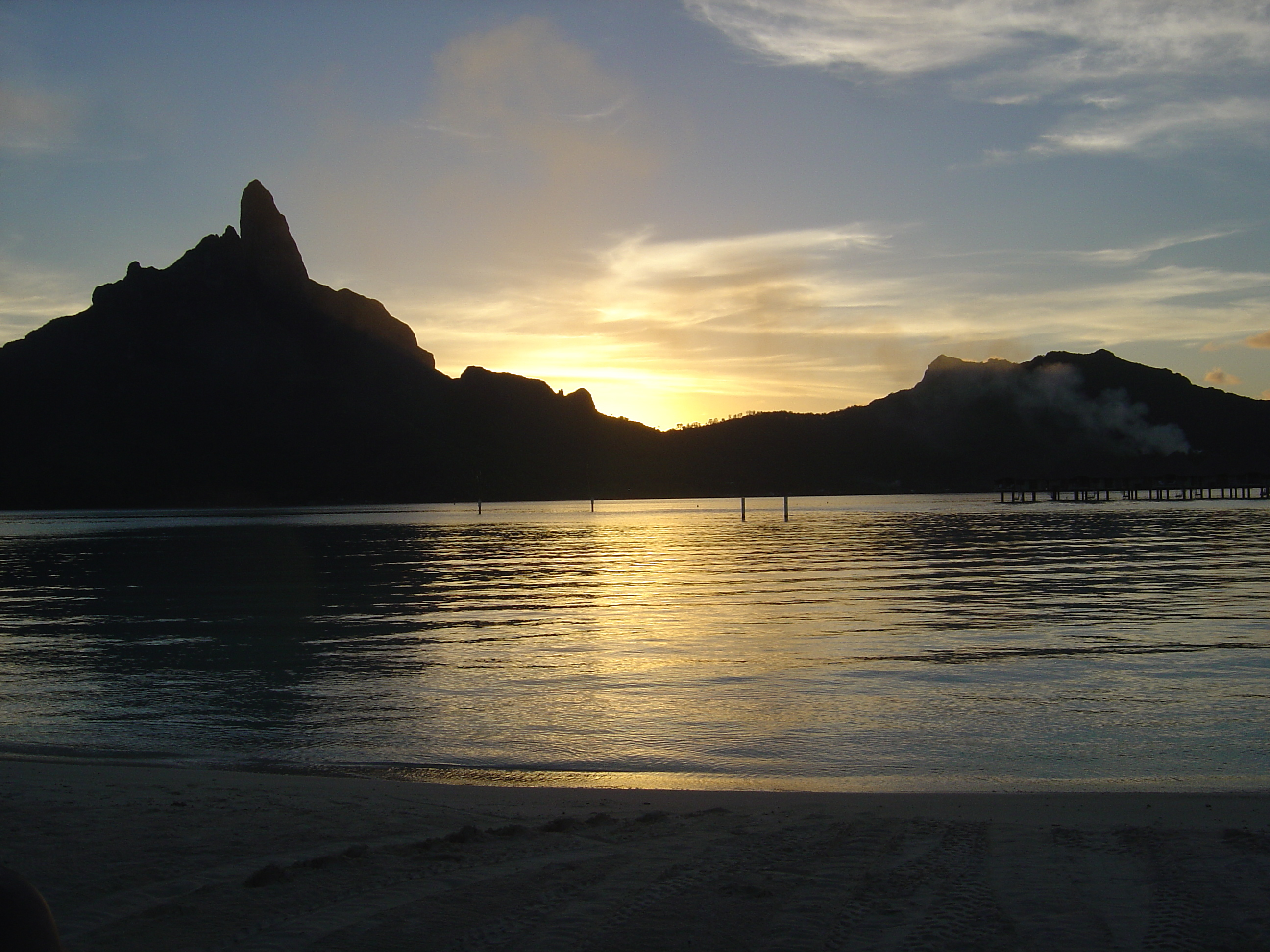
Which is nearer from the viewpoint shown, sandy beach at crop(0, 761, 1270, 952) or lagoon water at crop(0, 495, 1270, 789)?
sandy beach at crop(0, 761, 1270, 952)

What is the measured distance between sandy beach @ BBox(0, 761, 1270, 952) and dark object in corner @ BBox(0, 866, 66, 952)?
2281 mm

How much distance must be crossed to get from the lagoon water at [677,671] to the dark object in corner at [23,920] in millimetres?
6732

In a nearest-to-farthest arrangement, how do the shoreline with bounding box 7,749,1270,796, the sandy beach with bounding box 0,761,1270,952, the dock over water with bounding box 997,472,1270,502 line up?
the sandy beach with bounding box 0,761,1270,952, the shoreline with bounding box 7,749,1270,796, the dock over water with bounding box 997,472,1270,502

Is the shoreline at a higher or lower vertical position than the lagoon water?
higher

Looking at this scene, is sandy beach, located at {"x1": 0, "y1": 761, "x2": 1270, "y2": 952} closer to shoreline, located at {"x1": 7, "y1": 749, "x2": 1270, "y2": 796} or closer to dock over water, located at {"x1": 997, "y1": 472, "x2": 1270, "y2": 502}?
shoreline, located at {"x1": 7, "y1": 749, "x2": 1270, "y2": 796}

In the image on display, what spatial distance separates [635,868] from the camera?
6293 millimetres

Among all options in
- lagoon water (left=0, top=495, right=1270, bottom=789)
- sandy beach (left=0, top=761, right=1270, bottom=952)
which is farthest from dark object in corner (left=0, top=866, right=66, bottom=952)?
lagoon water (left=0, top=495, right=1270, bottom=789)

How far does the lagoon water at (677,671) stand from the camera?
405 inches

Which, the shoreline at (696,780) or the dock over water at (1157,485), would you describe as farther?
the dock over water at (1157,485)

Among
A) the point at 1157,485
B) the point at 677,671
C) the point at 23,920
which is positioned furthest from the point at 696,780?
the point at 1157,485

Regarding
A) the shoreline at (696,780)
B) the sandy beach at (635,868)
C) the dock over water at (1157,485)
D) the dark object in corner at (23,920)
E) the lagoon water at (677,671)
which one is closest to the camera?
the dark object in corner at (23,920)

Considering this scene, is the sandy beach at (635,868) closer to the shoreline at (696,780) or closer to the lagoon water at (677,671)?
the shoreline at (696,780)

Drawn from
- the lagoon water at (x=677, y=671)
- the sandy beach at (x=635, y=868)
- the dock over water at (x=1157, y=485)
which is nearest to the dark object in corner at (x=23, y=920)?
the sandy beach at (x=635, y=868)

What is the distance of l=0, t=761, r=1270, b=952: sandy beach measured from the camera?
5184 mm
